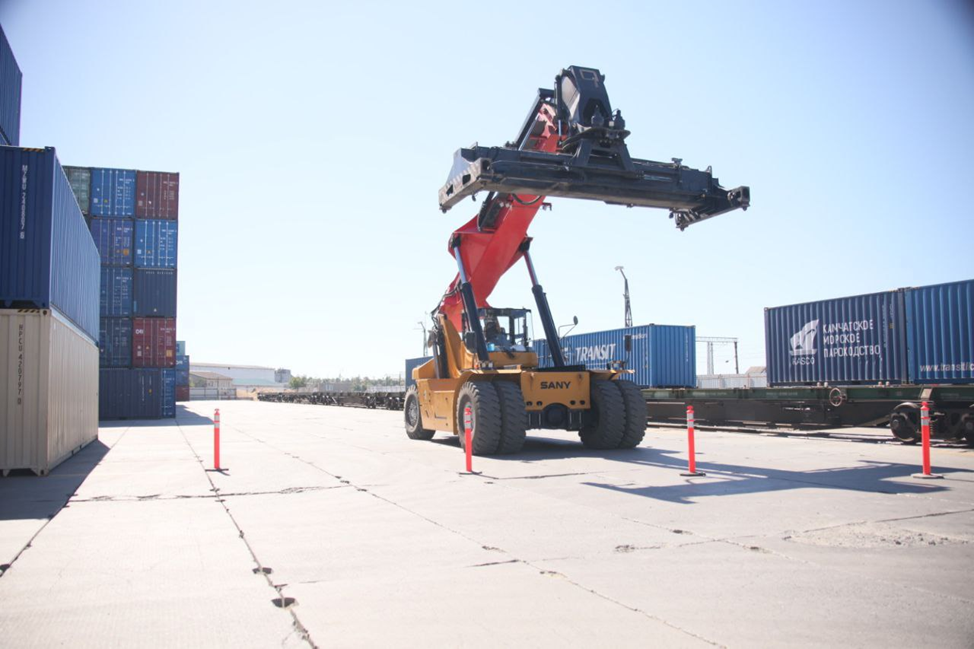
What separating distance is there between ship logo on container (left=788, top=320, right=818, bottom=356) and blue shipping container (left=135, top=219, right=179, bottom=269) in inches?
1060

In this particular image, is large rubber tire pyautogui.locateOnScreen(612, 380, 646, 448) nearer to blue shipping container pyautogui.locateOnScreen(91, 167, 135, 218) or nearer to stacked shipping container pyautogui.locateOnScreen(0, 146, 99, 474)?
stacked shipping container pyautogui.locateOnScreen(0, 146, 99, 474)

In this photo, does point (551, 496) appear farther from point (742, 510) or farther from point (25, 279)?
point (25, 279)

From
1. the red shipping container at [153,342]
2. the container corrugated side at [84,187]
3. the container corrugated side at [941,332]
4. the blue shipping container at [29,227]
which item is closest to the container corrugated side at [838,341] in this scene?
the container corrugated side at [941,332]

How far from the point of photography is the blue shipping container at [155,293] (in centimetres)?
3178

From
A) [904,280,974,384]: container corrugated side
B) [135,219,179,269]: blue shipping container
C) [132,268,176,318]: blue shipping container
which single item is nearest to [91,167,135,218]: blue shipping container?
[135,219,179,269]: blue shipping container

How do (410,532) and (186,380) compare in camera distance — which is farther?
(186,380)

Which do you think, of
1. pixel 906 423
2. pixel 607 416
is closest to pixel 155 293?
pixel 607 416

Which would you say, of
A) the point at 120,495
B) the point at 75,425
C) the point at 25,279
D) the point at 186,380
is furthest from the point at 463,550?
the point at 186,380

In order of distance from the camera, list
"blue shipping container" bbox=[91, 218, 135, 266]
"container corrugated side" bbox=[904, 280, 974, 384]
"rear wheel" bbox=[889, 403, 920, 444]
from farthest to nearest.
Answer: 1. "blue shipping container" bbox=[91, 218, 135, 266]
2. "container corrugated side" bbox=[904, 280, 974, 384]
3. "rear wheel" bbox=[889, 403, 920, 444]

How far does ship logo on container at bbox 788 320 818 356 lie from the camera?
1925 centimetres

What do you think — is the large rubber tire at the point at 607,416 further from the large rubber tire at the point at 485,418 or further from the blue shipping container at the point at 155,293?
the blue shipping container at the point at 155,293

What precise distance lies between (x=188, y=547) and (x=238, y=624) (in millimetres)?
2363

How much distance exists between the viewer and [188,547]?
630 cm

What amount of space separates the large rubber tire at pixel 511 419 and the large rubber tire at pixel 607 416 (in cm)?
173
